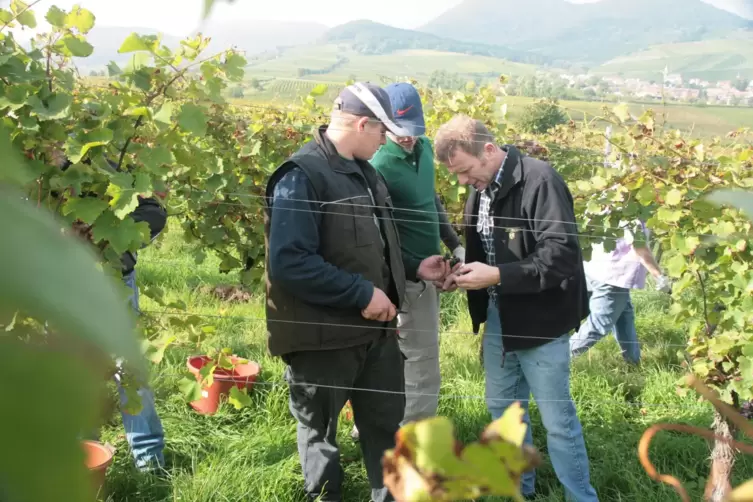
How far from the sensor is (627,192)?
9.60 feet

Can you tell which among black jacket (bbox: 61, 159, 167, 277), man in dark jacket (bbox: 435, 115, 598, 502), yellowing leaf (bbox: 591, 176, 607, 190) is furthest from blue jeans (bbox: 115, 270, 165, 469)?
yellowing leaf (bbox: 591, 176, 607, 190)

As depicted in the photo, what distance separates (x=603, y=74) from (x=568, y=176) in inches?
58.8

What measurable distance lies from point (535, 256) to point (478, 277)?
0.23 meters

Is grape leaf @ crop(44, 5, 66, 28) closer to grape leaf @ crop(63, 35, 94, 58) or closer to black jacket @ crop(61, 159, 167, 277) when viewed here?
grape leaf @ crop(63, 35, 94, 58)

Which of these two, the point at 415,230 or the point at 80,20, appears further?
the point at 415,230

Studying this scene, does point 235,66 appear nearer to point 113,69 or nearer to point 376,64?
point 113,69

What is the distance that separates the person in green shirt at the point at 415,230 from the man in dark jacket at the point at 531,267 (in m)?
0.28

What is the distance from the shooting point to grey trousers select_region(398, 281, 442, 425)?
10.7 ft

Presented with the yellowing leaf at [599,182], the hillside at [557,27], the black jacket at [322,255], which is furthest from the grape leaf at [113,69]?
the hillside at [557,27]

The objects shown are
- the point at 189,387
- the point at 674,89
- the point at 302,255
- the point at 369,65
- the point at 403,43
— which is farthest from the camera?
the point at 403,43

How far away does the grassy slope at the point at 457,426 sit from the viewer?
2.88m

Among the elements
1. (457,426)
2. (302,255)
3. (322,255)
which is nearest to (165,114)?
(302,255)

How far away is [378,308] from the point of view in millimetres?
2449

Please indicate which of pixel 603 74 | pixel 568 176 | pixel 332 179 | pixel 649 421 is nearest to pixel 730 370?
pixel 649 421
